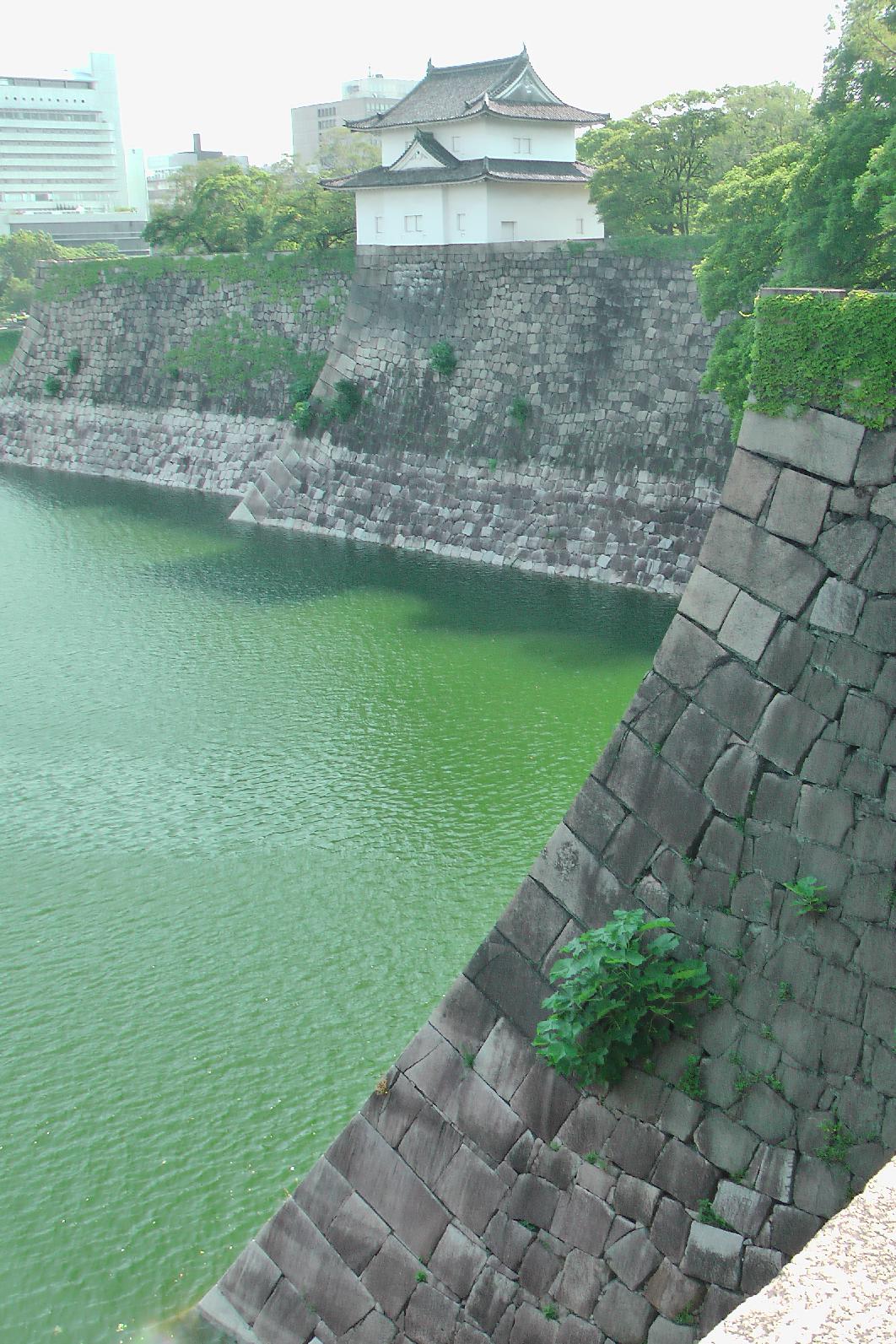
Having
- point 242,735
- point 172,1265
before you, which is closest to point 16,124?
point 242,735

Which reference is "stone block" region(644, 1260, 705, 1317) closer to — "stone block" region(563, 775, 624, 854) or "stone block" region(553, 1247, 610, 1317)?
"stone block" region(553, 1247, 610, 1317)

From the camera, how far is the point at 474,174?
24031 mm

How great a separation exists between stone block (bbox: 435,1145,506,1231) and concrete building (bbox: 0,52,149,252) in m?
91.6

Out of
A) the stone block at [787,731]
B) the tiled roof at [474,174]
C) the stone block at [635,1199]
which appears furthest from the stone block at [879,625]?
the tiled roof at [474,174]

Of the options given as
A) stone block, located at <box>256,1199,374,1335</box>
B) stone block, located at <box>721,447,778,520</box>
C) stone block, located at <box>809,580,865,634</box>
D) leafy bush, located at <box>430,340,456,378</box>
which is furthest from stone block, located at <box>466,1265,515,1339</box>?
leafy bush, located at <box>430,340,456,378</box>

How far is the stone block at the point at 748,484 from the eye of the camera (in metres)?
4.88

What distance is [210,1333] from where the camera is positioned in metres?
6.48

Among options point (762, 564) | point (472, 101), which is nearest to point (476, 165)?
point (472, 101)

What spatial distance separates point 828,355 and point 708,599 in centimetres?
104

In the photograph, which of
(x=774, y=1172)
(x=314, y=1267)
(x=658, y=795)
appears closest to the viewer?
(x=774, y=1172)

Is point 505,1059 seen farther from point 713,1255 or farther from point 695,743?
point 695,743

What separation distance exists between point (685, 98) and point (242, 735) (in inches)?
675

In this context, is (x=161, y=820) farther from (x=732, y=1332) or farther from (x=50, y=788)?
(x=732, y=1332)

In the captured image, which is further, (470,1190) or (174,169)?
(174,169)
